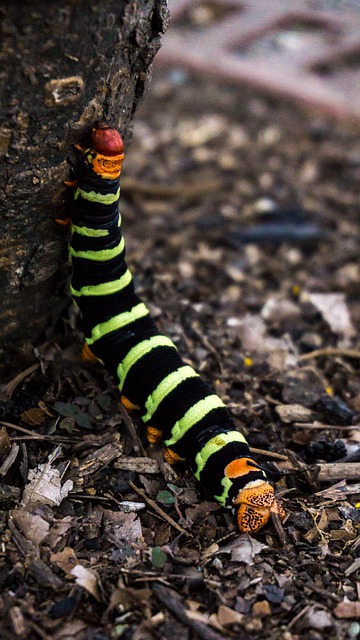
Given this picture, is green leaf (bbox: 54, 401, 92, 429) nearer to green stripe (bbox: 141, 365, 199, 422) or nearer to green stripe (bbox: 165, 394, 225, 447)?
green stripe (bbox: 141, 365, 199, 422)

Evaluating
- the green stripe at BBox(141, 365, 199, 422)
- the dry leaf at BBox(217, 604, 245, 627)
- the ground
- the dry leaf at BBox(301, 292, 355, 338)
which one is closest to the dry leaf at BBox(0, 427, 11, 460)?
the ground

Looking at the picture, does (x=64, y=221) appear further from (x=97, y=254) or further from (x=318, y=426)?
(x=318, y=426)

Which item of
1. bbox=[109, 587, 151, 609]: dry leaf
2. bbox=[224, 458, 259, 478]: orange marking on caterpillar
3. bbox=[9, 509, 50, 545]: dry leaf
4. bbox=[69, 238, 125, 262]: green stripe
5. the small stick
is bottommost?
the small stick

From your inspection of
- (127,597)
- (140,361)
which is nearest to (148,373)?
(140,361)

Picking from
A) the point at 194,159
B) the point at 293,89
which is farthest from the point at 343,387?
the point at 293,89

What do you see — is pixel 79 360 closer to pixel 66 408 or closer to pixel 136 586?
pixel 66 408

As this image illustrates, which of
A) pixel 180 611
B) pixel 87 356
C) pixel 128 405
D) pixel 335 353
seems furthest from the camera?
pixel 335 353

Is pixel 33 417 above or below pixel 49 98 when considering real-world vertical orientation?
below
